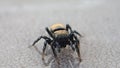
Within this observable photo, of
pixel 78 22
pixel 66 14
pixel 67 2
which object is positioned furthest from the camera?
pixel 67 2

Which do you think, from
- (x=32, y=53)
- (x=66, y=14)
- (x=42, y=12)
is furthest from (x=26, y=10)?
(x=32, y=53)

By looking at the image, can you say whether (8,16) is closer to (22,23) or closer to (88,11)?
(22,23)

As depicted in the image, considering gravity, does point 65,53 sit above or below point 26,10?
below

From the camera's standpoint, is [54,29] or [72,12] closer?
[54,29]

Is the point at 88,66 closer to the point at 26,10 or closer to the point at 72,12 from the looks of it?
the point at 72,12

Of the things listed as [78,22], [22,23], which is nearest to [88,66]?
[78,22]

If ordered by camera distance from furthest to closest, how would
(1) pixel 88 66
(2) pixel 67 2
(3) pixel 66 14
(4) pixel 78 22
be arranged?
(2) pixel 67 2 → (3) pixel 66 14 → (4) pixel 78 22 → (1) pixel 88 66
